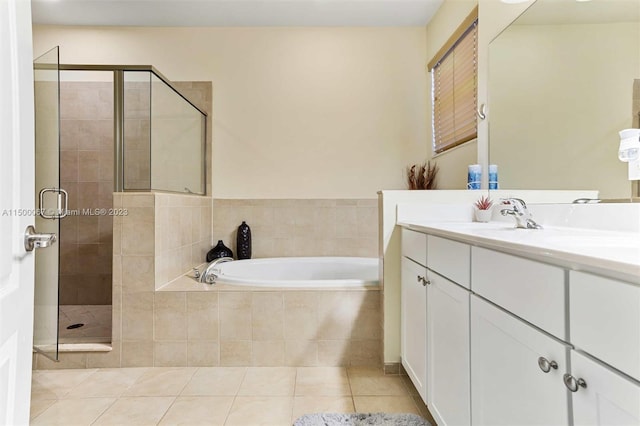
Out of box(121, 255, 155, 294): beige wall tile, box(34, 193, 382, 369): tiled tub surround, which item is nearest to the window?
box(34, 193, 382, 369): tiled tub surround

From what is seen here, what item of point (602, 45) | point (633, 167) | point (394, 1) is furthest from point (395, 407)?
point (394, 1)

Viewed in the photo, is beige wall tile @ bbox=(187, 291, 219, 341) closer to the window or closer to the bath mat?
the bath mat

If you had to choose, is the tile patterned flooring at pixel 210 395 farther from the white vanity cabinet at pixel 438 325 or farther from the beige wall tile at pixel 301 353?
the white vanity cabinet at pixel 438 325

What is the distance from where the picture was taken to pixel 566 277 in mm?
656

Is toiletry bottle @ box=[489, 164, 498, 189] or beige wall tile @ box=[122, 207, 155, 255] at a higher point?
toiletry bottle @ box=[489, 164, 498, 189]

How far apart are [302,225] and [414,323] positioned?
1.69m

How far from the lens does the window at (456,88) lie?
2393mm

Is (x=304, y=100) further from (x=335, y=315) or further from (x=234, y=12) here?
(x=335, y=315)

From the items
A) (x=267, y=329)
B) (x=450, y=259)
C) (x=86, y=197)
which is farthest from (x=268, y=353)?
(x=86, y=197)

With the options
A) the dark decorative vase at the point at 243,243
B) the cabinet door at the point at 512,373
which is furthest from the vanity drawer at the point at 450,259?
the dark decorative vase at the point at 243,243

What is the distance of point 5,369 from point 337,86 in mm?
3070

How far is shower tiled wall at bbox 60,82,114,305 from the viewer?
309 cm

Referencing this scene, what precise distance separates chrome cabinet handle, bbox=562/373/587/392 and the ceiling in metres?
2.97

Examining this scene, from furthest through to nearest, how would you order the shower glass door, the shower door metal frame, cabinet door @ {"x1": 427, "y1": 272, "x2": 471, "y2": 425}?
1. the shower door metal frame
2. the shower glass door
3. cabinet door @ {"x1": 427, "y1": 272, "x2": 471, "y2": 425}
